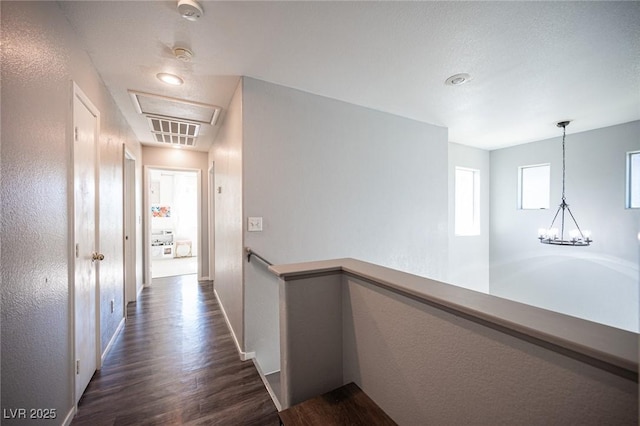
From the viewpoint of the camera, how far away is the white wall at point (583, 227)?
11.8 feet

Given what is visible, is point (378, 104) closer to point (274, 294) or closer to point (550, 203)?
point (274, 294)

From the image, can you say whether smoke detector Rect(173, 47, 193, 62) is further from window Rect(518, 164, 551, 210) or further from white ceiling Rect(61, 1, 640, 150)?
window Rect(518, 164, 551, 210)

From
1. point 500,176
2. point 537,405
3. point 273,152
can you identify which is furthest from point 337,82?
point 500,176

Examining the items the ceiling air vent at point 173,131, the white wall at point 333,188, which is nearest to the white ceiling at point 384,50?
the white wall at point 333,188

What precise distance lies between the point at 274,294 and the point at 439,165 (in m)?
3.03

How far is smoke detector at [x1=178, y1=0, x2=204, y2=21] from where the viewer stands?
4.72ft

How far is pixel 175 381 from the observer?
2.01 m

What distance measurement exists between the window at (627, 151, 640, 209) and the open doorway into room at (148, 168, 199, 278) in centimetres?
867

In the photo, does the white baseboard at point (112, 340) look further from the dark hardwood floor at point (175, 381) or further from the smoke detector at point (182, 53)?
the smoke detector at point (182, 53)

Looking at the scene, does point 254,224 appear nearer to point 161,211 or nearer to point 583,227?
point 583,227

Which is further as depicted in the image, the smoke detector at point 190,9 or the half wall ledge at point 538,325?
the smoke detector at point 190,9

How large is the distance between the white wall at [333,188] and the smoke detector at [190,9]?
0.74 m

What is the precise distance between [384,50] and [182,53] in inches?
60.5

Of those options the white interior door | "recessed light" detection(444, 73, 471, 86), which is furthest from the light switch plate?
"recessed light" detection(444, 73, 471, 86)
